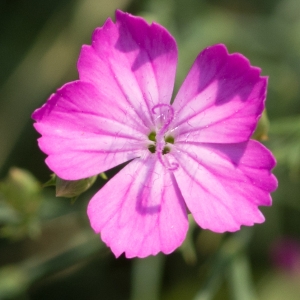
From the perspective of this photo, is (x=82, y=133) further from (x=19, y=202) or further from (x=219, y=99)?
(x=19, y=202)

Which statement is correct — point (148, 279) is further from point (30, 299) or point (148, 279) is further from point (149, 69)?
point (149, 69)

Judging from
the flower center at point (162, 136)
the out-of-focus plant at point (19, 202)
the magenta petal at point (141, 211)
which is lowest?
the out-of-focus plant at point (19, 202)

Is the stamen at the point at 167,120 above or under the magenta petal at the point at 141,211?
above

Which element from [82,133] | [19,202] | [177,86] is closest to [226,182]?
[82,133]

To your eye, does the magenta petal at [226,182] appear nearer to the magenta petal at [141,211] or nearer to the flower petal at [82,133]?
the magenta petal at [141,211]

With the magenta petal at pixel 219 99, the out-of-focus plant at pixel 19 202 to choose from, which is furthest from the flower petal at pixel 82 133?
the out-of-focus plant at pixel 19 202

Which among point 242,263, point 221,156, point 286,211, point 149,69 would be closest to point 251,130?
point 221,156

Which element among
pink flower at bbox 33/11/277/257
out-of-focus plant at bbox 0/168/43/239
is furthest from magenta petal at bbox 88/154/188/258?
out-of-focus plant at bbox 0/168/43/239
